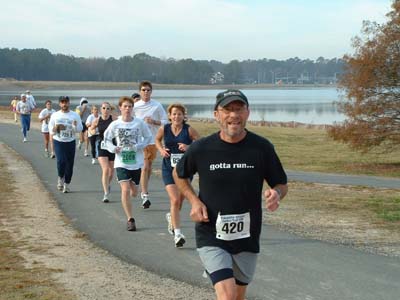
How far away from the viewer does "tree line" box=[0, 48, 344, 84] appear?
161 metres

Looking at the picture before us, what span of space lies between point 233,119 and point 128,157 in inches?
196

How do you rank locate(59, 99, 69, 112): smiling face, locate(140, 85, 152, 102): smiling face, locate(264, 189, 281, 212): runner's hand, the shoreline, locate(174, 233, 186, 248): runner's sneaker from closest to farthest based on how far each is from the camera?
locate(264, 189, 281, 212): runner's hand → locate(174, 233, 186, 248): runner's sneaker → locate(140, 85, 152, 102): smiling face → locate(59, 99, 69, 112): smiling face → the shoreline

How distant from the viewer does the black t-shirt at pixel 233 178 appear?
450 cm

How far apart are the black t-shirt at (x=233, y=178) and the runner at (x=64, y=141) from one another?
7973 mm

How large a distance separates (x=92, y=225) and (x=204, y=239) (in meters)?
4.85

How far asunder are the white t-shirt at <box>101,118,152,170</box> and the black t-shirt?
15.3ft

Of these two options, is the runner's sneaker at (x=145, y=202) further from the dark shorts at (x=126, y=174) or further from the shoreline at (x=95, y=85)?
the shoreline at (x=95, y=85)

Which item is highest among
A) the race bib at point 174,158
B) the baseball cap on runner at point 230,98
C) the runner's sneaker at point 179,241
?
the baseball cap on runner at point 230,98

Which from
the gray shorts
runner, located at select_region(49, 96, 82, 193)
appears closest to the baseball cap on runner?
the gray shorts

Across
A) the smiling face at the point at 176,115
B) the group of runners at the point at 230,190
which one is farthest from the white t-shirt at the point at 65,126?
the group of runners at the point at 230,190

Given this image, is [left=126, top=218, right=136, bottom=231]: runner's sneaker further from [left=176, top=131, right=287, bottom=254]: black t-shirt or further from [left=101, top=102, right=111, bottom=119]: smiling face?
[left=176, top=131, right=287, bottom=254]: black t-shirt

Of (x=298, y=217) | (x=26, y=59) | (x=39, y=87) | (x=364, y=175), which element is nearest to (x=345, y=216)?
(x=298, y=217)

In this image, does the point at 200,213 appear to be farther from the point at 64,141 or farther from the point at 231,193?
the point at 64,141

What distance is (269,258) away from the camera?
7309 mm
